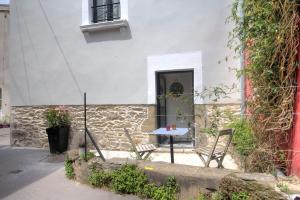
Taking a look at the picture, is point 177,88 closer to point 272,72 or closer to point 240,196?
point 272,72

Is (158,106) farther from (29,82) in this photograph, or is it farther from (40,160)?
(29,82)

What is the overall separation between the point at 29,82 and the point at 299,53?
8101mm

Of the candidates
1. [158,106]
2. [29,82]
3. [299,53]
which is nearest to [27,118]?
[29,82]

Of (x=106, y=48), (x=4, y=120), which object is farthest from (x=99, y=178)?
(x=4, y=120)

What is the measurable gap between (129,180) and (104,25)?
5.09 m

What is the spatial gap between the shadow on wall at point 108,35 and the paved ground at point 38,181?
3410 mm

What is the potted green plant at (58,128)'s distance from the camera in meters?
8.80

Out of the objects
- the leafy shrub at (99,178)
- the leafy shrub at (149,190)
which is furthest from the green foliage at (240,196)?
the leafy shrub at (99,178)

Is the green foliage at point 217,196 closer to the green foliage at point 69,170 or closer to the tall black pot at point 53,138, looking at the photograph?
the green foliage at point 69,170

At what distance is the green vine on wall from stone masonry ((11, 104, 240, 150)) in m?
3.03

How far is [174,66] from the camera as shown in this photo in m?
8.15

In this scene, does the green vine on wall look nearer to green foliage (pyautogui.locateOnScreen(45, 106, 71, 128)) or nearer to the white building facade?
the white building facade

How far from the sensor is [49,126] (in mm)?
9047

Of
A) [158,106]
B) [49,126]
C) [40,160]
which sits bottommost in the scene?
[40,160]
